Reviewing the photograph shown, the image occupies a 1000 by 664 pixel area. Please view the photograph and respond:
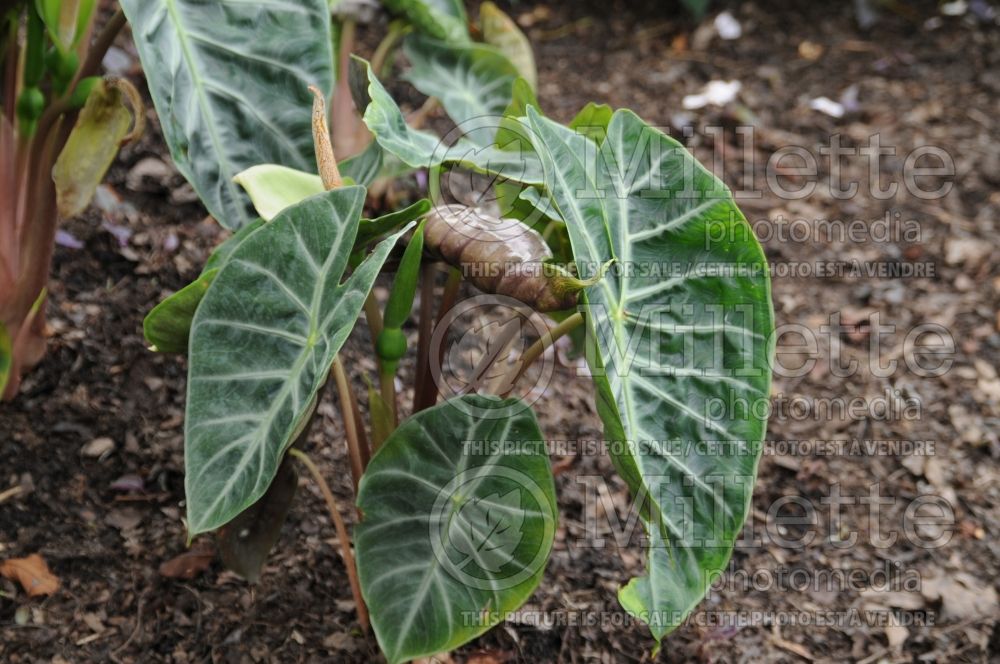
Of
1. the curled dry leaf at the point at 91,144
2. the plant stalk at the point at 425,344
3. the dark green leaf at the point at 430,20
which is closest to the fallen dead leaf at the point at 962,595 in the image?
the plant stalk at the point at 425,344

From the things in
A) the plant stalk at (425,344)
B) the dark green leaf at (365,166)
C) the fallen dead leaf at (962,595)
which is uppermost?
the dark green leaf at (365,166)

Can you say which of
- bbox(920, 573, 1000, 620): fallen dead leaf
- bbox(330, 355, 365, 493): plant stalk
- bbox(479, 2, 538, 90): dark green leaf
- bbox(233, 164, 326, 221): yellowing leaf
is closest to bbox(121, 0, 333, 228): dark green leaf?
bbox(233, 164, 326, 221): yellowing leaf

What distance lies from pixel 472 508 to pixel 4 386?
682 mm

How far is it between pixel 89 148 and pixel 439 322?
589mm

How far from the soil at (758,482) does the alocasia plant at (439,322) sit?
0.63ft

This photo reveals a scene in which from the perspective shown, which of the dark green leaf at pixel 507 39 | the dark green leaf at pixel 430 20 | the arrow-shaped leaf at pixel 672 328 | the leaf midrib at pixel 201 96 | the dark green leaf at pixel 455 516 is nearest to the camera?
the arrow-shaped leaf at pixel 672 328

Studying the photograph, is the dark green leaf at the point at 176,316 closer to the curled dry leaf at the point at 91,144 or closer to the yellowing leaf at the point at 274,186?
the yellowing leaf at the point at 274,186

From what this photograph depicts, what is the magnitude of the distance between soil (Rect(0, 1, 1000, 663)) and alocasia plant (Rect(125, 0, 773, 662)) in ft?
0.63

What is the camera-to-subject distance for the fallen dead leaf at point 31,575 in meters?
1.22

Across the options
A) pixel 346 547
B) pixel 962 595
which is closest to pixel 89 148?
pixel 346 547

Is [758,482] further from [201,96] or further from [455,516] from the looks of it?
[201,96]

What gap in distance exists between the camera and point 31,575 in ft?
4.03

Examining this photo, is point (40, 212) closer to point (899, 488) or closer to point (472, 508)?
point (472, 508)

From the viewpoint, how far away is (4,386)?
1.29 m
